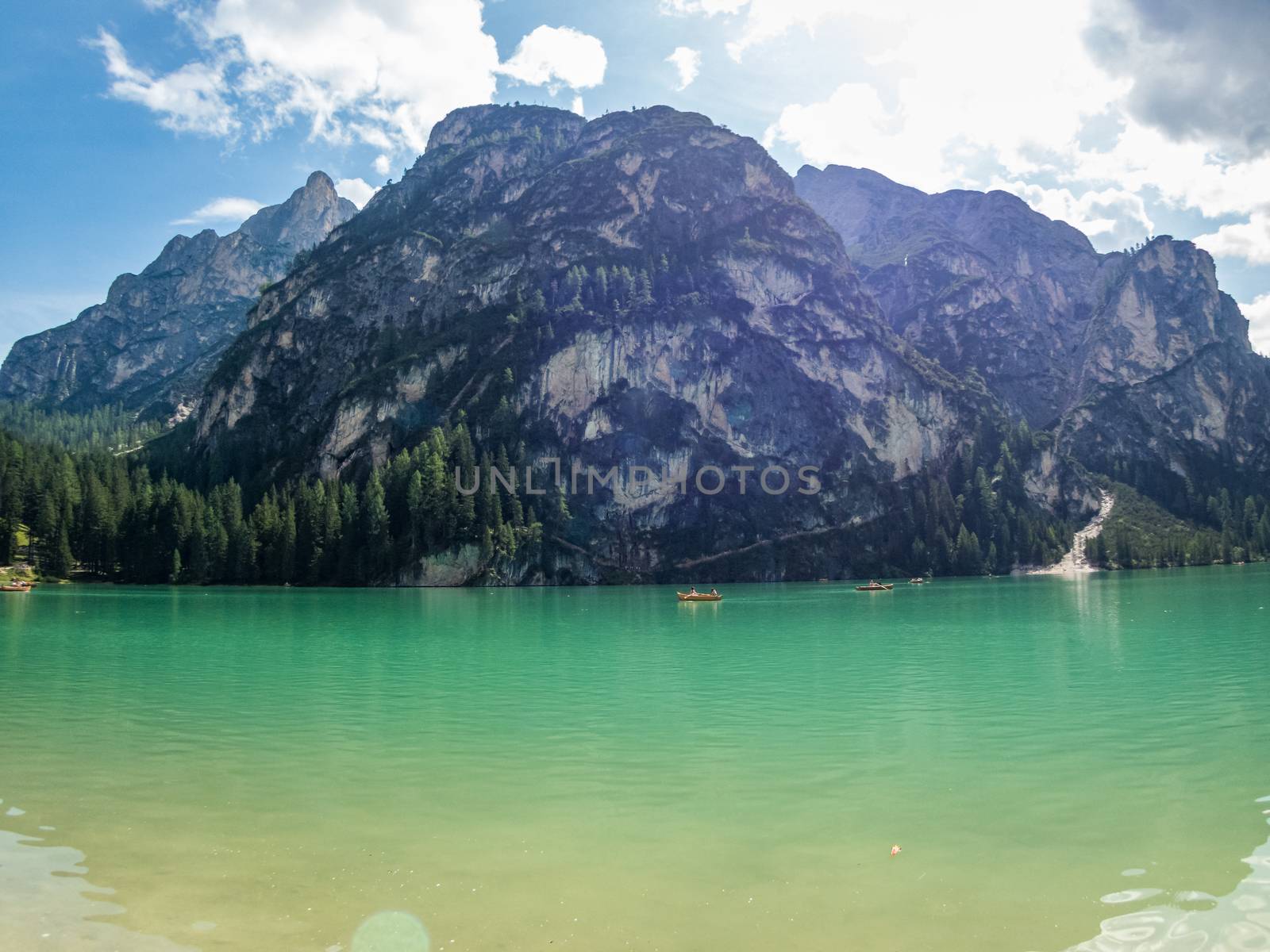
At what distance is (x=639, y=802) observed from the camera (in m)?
17.7

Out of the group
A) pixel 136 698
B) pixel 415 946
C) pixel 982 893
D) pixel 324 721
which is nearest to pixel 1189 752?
pixel 982 893

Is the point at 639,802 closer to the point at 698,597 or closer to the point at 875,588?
the point at 698,597

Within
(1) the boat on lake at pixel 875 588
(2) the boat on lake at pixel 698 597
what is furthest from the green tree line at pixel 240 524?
(1) the boat on lake at pixel 875 588

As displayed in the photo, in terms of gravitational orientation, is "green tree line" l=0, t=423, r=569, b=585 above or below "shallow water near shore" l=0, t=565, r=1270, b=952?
above

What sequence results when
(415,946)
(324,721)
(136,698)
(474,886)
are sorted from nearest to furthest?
(415,946) → (474,886) → (324,721) → (136,698)

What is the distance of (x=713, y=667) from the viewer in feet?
135

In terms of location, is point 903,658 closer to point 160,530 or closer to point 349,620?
point 349,620

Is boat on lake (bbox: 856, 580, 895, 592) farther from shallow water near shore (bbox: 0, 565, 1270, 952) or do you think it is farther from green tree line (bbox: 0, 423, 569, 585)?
shallow water near shore (bbox: 0, 565, 1270, 952)

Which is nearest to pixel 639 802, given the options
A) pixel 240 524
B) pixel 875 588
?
pixel 875 588

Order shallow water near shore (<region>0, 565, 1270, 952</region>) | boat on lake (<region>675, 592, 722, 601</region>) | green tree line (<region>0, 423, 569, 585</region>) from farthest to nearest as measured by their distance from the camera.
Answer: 1. green tree line (<region>0, 423, 569, 585</region>)
2. boat on lake (<region>675, 592, 722, 601</region>)
3. shallow water near shore (<region>0, 565, 1270, 952</region>)

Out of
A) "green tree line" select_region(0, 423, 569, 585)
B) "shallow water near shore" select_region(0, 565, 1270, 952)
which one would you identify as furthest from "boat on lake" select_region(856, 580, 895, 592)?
"shallow water near shore" select_region(0, 565, 1270, 952)

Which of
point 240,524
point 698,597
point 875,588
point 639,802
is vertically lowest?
point 875,588

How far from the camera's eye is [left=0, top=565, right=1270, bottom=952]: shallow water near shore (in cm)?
1191

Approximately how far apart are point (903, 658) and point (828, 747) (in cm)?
2244
